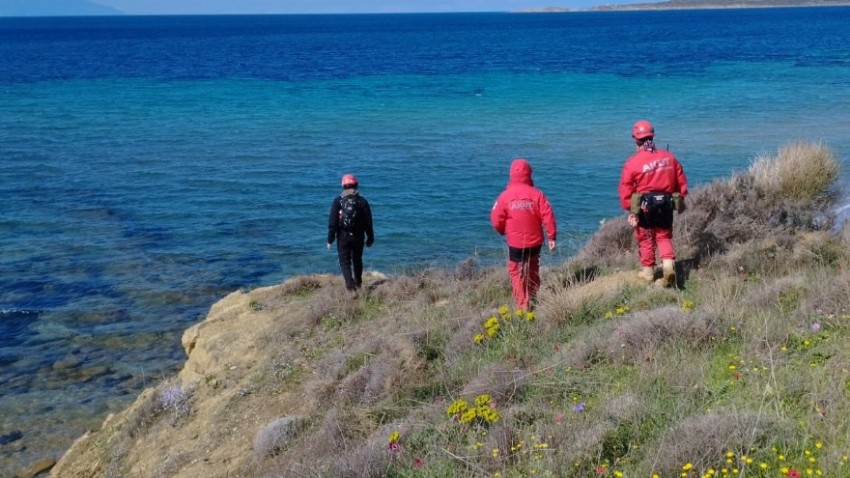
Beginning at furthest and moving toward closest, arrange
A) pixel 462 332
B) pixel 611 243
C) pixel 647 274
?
pixel 611 243
pixel 647 274
pixel 462 332

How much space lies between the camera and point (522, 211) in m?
8.36

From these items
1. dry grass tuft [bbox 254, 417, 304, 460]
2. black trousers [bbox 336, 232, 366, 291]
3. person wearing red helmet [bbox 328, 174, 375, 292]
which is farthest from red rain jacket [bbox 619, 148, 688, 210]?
dry grass tuft [bbox 254, 417, 304, 460]

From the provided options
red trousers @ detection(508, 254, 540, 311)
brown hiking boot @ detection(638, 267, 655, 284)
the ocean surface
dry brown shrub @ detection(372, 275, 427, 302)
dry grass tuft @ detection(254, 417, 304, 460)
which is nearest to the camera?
dry grass tuft @ detection(254, 417, 304, 460)

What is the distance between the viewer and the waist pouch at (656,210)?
823cm

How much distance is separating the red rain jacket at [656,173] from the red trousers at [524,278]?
1.19 meters

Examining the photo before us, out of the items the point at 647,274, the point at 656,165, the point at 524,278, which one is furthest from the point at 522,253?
the point at 656,165

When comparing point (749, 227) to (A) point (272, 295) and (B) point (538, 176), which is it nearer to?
(A) point (272, 295)

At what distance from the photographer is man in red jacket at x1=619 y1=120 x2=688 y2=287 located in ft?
27.0

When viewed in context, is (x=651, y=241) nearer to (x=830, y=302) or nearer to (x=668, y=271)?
(x=668, y=271)

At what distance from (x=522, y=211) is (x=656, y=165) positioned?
145cm

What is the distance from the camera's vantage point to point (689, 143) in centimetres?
2467

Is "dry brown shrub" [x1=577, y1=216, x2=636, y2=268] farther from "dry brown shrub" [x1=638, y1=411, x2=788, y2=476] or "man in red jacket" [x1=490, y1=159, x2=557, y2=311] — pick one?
"dry brown shrub" [x1=638, y1=411, x2=788, y2=476]

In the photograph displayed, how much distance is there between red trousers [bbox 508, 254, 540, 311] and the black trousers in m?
2.51

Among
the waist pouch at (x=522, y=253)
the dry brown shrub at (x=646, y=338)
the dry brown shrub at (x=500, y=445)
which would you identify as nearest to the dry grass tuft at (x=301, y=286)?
the waist pouch at (x=522, y=253)
